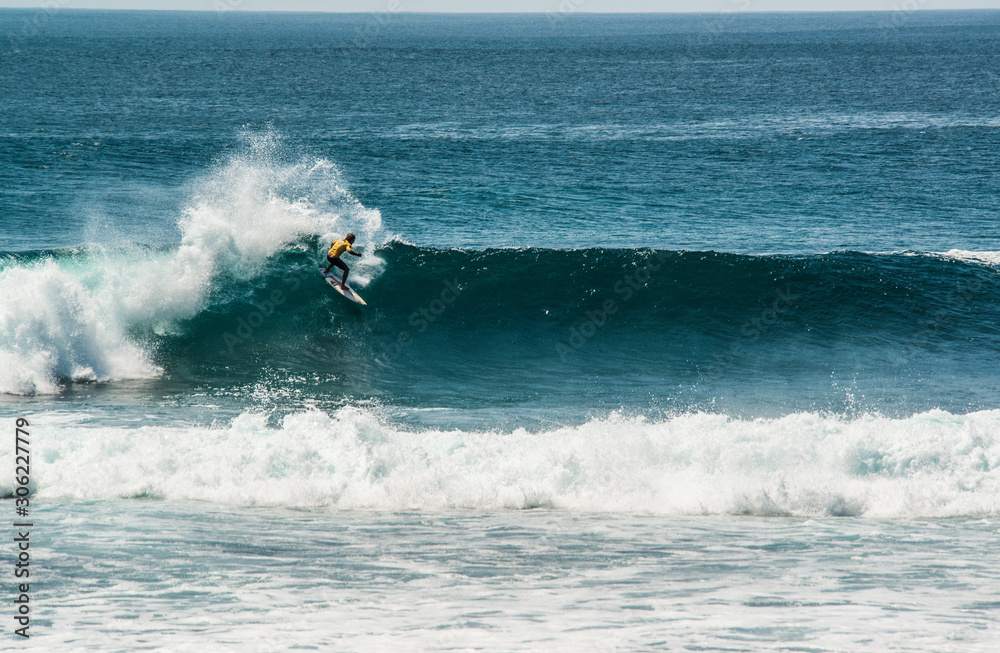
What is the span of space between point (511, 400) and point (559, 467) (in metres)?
3.09

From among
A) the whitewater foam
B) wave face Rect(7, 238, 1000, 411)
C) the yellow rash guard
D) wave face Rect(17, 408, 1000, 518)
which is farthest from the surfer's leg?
wave face Rect(17, 408, 1000, 518)

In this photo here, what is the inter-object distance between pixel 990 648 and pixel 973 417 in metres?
5.47

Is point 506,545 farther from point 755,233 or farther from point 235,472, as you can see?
point 755,233

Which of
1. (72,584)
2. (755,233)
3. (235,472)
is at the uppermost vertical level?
(755,233)

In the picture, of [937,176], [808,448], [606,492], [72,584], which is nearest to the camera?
[72,584]

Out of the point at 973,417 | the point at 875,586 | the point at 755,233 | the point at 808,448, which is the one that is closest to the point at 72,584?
the point at 875,586

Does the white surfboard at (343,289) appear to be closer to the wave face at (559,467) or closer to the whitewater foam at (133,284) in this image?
the whitewater foam at (133,284)

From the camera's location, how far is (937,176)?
2873 cm

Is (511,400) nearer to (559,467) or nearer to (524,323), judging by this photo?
(559,467)

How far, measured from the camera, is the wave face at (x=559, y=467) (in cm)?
902

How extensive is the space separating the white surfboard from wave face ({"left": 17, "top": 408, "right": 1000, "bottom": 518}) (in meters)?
6.13

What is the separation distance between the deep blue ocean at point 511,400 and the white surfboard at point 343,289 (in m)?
0.21

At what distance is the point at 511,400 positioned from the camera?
12461 millimetres

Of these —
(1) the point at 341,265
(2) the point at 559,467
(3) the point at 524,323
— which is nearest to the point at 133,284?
(1) the point at 341,265
